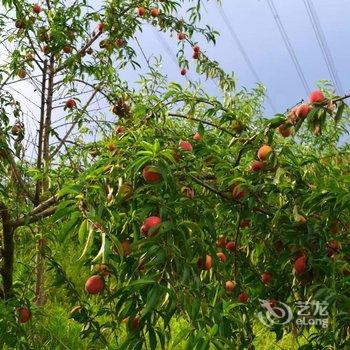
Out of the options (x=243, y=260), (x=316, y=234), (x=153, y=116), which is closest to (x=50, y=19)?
(x=153, y=116)

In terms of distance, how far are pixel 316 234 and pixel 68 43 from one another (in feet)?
9.39

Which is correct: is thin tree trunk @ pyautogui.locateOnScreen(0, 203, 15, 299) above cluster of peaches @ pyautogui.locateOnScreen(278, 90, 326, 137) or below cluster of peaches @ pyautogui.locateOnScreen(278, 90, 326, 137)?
below
